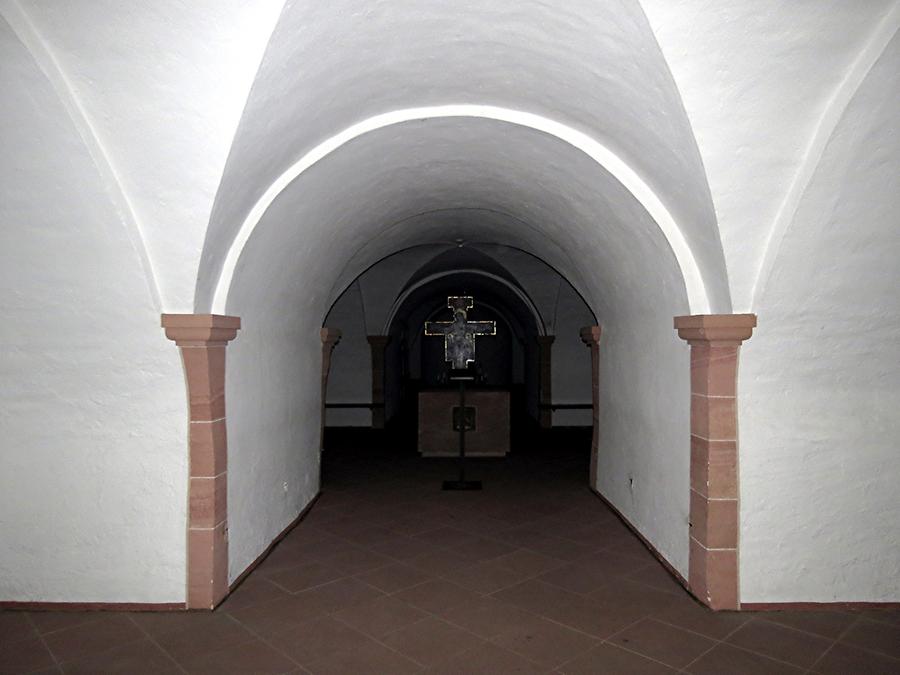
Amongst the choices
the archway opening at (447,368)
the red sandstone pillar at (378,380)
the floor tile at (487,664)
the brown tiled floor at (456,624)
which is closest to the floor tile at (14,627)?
the brown tiled floor at (456,624)

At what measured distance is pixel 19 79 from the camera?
10.1ft

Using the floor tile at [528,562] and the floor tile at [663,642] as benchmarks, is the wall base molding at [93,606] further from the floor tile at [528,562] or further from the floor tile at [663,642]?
the floor tile at [663,642]

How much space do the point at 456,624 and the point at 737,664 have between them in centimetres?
157

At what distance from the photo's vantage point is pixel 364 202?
597 cm

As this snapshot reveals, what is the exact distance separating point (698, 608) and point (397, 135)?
3.75m

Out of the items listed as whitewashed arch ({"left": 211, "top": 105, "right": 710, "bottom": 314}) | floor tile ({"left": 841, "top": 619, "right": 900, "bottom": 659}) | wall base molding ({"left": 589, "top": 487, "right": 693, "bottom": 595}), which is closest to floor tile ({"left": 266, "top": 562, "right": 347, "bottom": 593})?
whitewashed arch ({"left": 211, "top": 105, "right": 710, "bottom": 314})

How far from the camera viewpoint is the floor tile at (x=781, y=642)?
358 centimetres

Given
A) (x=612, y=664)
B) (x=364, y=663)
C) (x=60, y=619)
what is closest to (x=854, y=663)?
(x=612, y=664)

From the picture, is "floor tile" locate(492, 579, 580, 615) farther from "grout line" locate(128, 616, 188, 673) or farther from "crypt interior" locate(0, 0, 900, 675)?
"grout line" locate(128, 616, 188, 673)

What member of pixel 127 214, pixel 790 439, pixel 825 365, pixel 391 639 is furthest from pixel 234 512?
pixel 825 365

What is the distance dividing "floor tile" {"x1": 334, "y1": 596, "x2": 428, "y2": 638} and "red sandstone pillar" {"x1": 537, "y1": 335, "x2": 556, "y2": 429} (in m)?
9.27

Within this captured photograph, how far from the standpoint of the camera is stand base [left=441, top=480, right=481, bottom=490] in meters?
7.85

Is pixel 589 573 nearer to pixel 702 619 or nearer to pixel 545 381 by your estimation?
pixel 702 619

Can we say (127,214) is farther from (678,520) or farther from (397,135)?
(678,520)
